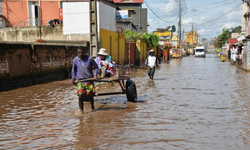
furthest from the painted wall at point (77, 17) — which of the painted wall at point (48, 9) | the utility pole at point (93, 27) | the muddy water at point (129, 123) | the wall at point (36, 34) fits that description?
the muddy water at point (129, 123)

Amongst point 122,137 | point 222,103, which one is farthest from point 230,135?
point 222,103

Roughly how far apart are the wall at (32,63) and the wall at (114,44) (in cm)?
520

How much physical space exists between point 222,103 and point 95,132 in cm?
466

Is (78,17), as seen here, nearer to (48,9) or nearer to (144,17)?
(48,9)

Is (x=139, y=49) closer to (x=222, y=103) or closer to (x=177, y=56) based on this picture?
(x=222, y=103)

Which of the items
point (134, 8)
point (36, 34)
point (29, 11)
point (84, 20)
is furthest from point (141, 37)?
point (134, 8)

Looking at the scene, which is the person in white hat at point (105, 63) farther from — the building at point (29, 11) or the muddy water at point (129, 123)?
the building at point (29, 11)

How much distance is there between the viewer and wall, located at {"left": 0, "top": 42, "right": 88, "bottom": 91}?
12.1 m

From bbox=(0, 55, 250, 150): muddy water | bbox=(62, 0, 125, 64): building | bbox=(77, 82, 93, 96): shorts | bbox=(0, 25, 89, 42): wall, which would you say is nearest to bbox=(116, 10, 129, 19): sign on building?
bbox=(62, 0, 125, 64): building

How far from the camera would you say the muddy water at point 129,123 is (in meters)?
5.08

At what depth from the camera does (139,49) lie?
33656mm

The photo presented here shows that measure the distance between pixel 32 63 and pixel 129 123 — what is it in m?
9.14

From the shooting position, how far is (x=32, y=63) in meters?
14.3

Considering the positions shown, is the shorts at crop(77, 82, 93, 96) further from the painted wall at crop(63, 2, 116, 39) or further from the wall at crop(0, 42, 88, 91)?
the painted wall at crop(63, 2, 116, 39)
